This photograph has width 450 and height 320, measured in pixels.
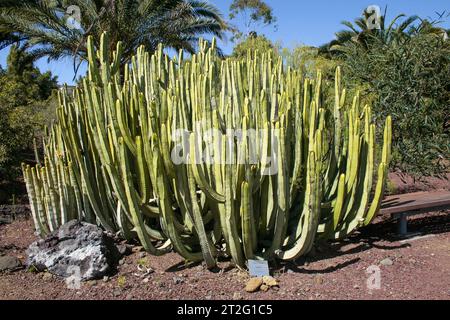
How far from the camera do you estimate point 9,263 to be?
4395 mm

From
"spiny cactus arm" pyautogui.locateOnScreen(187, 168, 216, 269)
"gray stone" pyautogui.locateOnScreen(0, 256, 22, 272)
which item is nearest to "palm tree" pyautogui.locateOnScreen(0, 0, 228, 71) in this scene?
"gray stone" pyautogui.locateOnScreen(0, 256, 22, 272)

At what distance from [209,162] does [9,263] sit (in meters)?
2.14

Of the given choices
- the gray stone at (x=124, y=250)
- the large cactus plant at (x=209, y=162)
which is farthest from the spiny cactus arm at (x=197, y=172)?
the gray stone at (x=124, y=250)

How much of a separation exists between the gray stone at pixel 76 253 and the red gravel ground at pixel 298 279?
0.28 ft

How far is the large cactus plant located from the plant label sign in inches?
4.7

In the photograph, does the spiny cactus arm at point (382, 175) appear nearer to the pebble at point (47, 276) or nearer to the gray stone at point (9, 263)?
the pebble at point (47, 276)

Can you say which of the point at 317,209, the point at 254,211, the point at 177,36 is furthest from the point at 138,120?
the point at 177,36

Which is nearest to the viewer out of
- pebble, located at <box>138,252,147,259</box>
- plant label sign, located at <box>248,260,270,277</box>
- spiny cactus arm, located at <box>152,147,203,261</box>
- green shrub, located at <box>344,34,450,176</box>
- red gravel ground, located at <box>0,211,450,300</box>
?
red gravel ground, located at <box>0,211,450,300</box>

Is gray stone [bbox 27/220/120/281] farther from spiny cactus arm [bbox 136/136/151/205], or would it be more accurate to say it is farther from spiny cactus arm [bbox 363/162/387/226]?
spiny cactus arm [bbox 363/162/387/226]

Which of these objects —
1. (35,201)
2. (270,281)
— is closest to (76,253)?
(35,201)

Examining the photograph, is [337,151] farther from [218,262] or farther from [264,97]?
[218,262]

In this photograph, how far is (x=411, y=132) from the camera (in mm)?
6211

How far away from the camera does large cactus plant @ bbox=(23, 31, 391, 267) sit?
3.78m

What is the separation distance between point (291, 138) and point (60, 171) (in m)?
2.32
